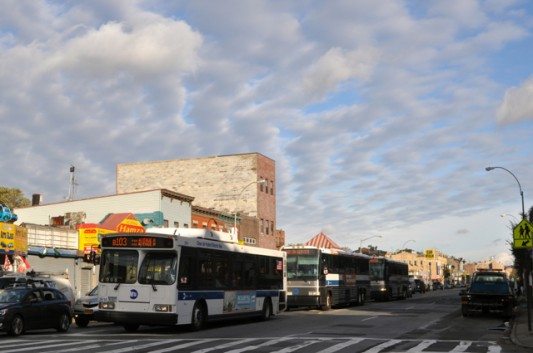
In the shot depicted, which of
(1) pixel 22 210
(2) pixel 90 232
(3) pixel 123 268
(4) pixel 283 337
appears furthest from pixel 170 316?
(1) pixel 22 210

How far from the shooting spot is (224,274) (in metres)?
23.2

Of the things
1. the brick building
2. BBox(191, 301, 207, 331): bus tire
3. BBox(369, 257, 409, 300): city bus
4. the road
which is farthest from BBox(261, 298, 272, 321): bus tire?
the brick building

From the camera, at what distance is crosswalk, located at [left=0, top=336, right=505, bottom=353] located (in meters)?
15.4

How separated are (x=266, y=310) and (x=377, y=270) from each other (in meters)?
25.8

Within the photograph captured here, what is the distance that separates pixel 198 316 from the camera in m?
21.1

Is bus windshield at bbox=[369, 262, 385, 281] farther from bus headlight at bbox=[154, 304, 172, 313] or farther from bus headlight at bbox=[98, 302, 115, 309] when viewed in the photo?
bus headlight at bbox=[98, 302, 115, 309]

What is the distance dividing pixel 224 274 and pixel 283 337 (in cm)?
502

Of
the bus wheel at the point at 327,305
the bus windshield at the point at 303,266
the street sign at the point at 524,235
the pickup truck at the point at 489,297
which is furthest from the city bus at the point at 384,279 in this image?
the street sign at the point at 524,235

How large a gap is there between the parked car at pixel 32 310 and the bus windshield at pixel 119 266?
6.61 feet

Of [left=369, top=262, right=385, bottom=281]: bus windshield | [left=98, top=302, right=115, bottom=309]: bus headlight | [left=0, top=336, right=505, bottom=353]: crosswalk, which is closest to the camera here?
[left=0, top=336, right=505, bottom=353]: crosswalk

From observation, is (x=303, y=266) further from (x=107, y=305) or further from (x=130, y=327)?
(x=107, y=305)

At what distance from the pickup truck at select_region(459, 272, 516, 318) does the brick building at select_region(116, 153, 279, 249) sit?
1337 inches

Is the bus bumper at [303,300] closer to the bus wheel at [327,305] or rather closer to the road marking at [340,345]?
the bus wheel at [327,305]

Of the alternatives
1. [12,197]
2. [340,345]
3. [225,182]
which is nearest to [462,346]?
[340,345]
